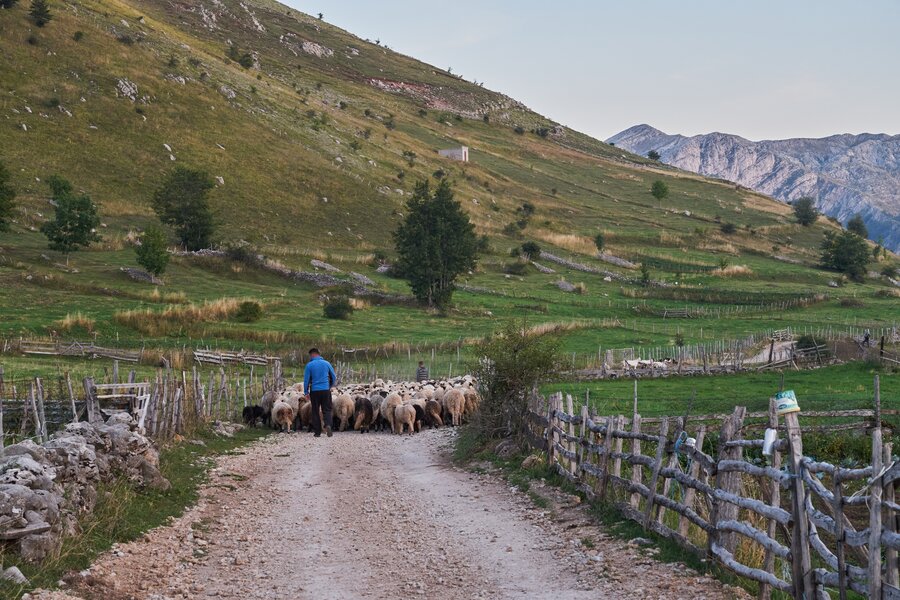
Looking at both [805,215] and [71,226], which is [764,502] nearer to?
[71,226]

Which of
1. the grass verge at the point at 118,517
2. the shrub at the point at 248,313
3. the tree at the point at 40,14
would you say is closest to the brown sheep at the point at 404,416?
the grass verge at the point at 118,517

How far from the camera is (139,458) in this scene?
1457 cm

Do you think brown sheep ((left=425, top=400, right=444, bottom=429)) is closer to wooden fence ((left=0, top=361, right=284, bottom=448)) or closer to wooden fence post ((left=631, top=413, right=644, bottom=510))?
wooden fence ((left=0, top=361, right=284, bottom=448))

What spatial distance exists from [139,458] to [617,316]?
181 ft

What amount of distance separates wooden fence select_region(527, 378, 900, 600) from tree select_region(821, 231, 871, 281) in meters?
98.2

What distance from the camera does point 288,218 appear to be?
86812 millimetres

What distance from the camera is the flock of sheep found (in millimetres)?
28953

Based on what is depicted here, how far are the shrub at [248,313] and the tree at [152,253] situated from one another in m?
9.80

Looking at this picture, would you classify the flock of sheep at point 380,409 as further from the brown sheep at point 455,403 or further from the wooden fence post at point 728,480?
the wooden fence post at point 728,480

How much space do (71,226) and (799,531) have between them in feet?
198

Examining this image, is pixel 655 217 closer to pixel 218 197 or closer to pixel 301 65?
pixel 218 197

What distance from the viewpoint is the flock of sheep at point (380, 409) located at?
1140 inches

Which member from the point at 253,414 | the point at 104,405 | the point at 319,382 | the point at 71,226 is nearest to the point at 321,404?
the point at 319,382

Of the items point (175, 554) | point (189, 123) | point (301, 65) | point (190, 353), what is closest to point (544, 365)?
point (175, 554)
